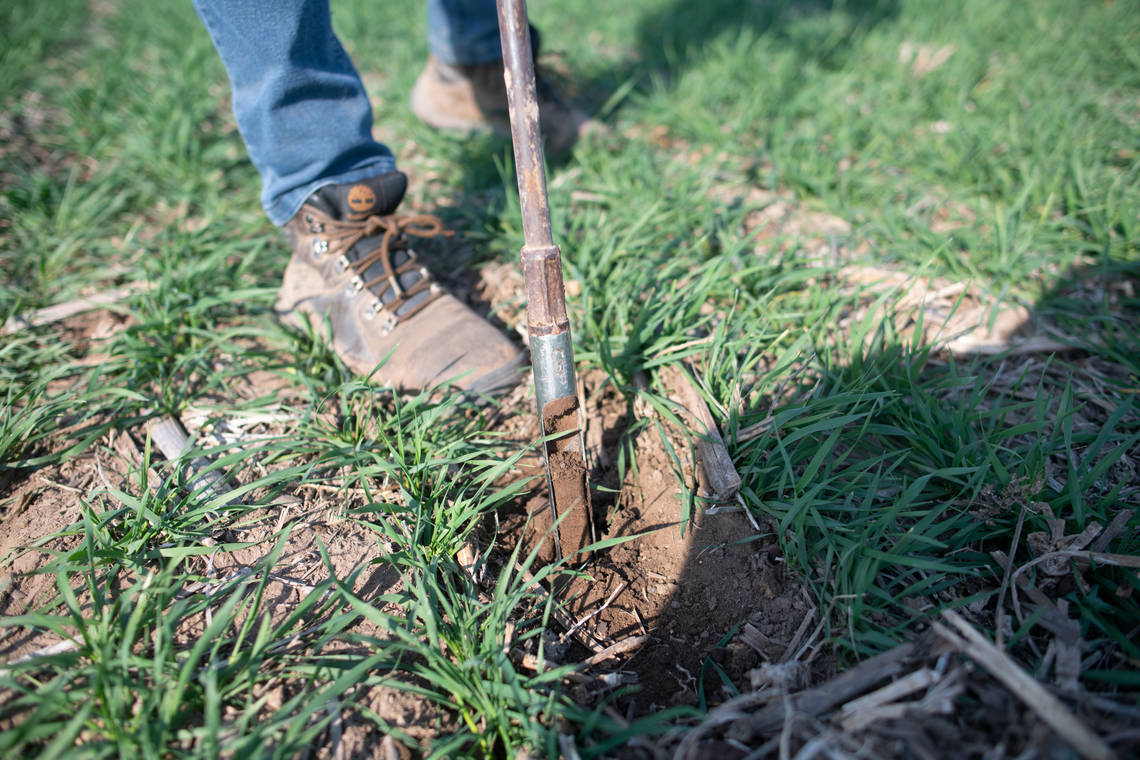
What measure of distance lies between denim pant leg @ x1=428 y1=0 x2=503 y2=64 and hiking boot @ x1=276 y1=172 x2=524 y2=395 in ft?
3.39

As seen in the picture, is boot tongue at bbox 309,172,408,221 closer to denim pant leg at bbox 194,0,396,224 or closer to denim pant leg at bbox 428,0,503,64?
denim pant leg at bbox 194,0,396,224

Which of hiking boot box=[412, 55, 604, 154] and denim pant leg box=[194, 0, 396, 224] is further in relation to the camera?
hiking boot box=[412, 55, 604, 154]

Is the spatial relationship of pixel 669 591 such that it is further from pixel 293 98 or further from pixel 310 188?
pixel 293 98

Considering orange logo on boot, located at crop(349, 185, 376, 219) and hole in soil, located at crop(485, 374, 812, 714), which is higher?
orange logo on boot, located at crop(349, 185, 376, 219)

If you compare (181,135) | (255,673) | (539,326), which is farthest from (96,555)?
(181,135)

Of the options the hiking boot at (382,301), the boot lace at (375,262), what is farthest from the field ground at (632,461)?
the boot lace at (375,262)

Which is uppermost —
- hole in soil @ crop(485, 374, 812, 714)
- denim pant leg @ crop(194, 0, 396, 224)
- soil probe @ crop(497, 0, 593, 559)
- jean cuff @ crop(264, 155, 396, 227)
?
denim pant leg @ crop(194, 0, 396, 224)

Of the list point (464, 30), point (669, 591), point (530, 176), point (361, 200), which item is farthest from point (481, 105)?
point (669, 591)

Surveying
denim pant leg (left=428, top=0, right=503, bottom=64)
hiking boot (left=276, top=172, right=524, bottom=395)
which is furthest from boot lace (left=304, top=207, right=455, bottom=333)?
denim pant leg (left=428, top=0, right=503, bottom=64)

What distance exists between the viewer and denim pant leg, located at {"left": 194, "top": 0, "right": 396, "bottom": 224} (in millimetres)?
1566

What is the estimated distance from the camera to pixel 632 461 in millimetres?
1648

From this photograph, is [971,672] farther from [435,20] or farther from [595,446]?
[435,20]

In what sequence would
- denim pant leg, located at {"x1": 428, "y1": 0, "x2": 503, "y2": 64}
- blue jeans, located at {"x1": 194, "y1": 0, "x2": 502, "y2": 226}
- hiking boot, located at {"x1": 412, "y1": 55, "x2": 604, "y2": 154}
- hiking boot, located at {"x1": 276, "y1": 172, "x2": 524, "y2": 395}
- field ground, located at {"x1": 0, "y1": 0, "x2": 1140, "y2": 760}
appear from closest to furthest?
field ground, located at {"x1": 0, "y1": 0, "x2": 1140, "y2": 760}
blue jeans, located at {"x1": 194, "y1": 0, "x2": 502, "y2": 226}
hiking boot, located at {"x1": 276, "y1": 172, "x2": 524, "y2": 395}
denim pant leg, located at {"x1": 428, "y1": 0, "x2": 503, "y2": 64}
hiking boot, located at {"x1": 412, "y1": 55, "x2": 604, "y2": 154}

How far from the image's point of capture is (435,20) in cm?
264
